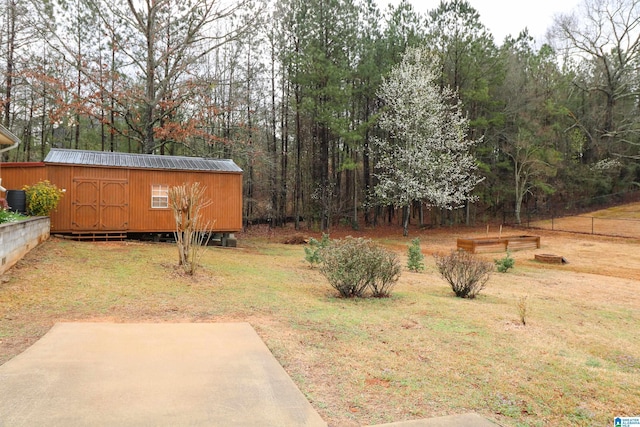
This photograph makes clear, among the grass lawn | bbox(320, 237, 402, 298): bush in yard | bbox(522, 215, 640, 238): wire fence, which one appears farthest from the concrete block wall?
bbox(522, 215, 640, 238): wire fence

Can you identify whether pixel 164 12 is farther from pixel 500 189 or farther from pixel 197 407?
pixel 500 189

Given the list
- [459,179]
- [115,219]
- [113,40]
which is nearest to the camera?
[115,219]

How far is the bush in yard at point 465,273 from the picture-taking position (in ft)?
24.4

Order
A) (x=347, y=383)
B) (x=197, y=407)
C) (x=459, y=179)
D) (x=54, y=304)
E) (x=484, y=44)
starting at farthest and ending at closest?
(x=484, y=44), (x=459, y=179), (x=54, y=304), (x=347, y=383), (x=197, y=407)

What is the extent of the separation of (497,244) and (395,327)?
482 inches

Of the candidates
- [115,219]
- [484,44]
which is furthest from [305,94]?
[115,219]

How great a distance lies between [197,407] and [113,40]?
782 inches

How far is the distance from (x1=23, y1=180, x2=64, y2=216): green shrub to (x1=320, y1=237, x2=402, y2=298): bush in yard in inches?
338

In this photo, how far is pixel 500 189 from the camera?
2636cm

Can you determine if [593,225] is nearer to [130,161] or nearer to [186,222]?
[186,222]

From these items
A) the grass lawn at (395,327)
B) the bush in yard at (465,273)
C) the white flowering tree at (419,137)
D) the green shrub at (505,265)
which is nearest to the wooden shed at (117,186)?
the grass lawn at (395,327)

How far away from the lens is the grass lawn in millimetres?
3012

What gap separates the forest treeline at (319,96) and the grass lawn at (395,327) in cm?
1129

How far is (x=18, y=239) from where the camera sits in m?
7.75
